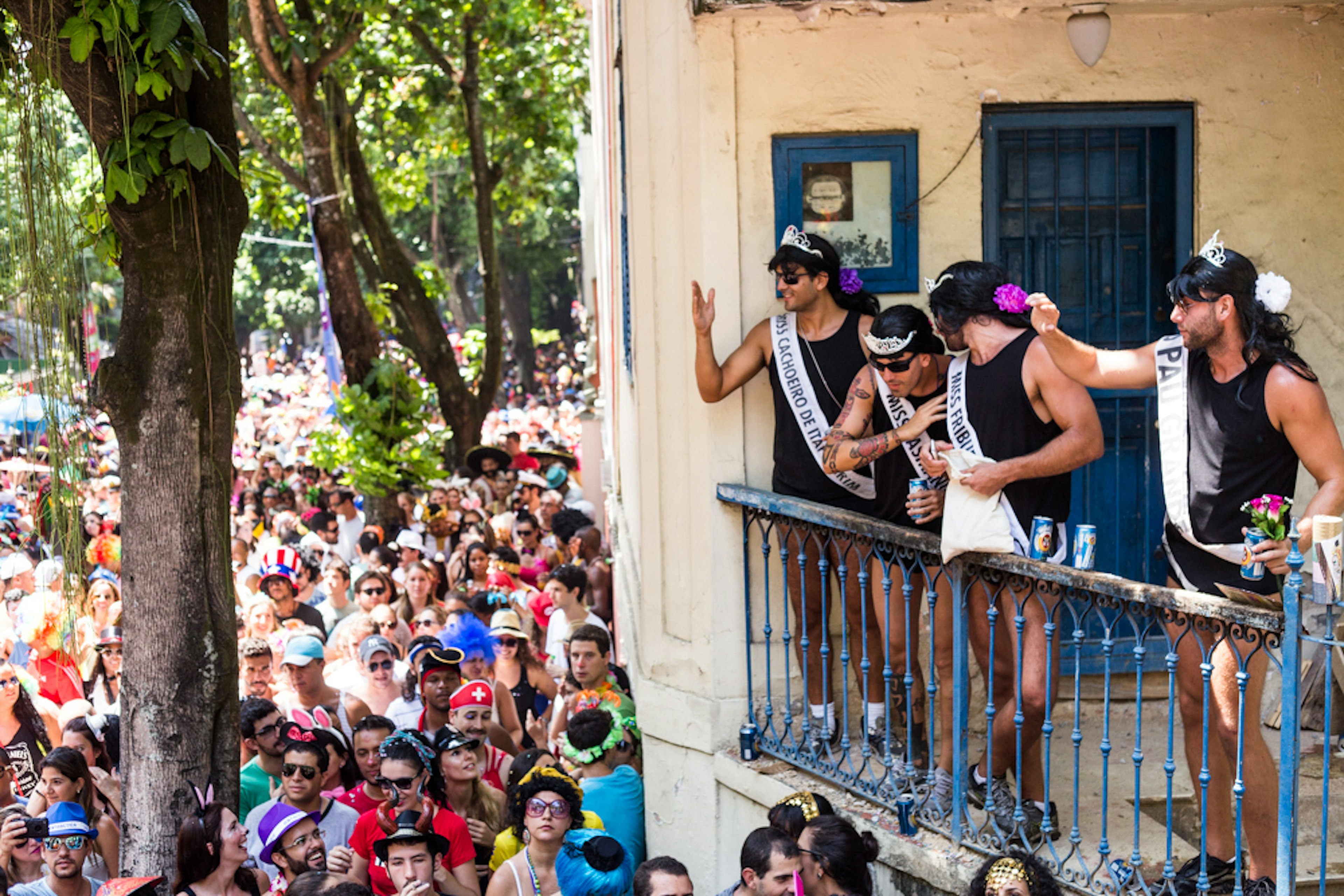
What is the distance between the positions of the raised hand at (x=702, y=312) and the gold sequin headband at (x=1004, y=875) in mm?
2306

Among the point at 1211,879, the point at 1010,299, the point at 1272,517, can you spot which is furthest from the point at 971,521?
the point at 1211,879

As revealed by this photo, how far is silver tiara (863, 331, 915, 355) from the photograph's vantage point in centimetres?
495

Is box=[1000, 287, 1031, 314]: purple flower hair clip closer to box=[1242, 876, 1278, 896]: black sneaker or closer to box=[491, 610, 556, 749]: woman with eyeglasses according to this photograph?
box=[1242, 876, 1278, 896]: black sneaker

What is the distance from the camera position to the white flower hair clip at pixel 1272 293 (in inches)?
159

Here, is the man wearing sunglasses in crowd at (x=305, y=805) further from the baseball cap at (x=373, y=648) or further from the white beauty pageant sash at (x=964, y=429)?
the white beauty pageant sash at (x=964, y=429)

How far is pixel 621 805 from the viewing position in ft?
20.4

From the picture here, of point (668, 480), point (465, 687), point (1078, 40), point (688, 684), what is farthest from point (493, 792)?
point (1078, 40)

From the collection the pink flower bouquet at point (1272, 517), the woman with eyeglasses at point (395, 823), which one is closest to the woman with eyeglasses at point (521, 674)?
the woman with eyeglasses at point (395, 823)

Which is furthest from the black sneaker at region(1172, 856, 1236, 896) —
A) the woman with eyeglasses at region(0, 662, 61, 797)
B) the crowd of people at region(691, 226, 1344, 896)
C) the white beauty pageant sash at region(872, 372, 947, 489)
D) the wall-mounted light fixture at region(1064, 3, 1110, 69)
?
the woman with eyeglasses at region(0, 662, 61, 797)

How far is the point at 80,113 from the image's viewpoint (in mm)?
5207

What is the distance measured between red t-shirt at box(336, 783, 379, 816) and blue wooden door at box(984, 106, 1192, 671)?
3224 millimetres

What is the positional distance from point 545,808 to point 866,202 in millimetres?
2793

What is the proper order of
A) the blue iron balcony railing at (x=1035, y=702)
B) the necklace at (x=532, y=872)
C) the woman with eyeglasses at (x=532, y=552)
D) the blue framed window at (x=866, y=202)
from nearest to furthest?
the blue iron balcony railing at (x=1035, y=702)
the necklace at (x=532, y=872)
the blue framed window at (x=866, y=202)
the woman with eyeglasses at (x=532, y=552)

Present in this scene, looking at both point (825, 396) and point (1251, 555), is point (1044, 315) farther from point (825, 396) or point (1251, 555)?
point (825, 396)
